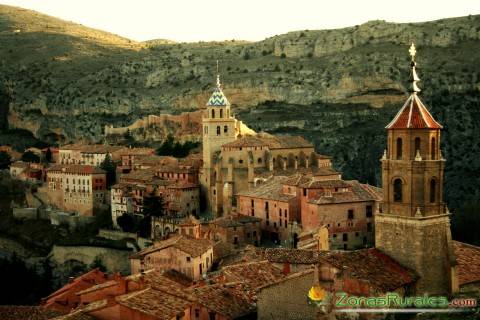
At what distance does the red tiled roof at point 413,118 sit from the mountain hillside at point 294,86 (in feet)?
115

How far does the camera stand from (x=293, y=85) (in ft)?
295

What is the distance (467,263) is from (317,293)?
6506mm

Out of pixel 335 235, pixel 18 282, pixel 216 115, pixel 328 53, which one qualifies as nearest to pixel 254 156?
pixel 216 115

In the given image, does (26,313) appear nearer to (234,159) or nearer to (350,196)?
(350,196)

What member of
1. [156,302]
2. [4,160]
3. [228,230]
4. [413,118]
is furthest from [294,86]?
[156,302]

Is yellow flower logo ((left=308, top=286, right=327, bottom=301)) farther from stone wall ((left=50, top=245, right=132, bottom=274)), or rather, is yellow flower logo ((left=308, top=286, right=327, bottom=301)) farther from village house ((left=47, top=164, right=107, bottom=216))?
village house ((left=47, top=164, right=107, bottom=216))

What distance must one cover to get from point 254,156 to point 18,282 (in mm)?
17238

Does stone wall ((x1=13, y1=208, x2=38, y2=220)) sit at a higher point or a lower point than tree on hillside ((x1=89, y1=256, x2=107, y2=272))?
higher

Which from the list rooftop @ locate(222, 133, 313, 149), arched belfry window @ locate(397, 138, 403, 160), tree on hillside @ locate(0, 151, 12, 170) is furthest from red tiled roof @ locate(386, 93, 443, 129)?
tree on hillside @ locate(0, 151, 12, 170)

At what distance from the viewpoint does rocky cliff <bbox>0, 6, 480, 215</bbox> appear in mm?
76875

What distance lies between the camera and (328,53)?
98938 mm

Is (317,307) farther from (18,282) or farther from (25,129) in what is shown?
(25,129)

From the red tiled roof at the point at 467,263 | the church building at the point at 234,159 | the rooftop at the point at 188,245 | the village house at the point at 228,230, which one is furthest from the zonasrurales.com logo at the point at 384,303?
the church building at the point at 234,159

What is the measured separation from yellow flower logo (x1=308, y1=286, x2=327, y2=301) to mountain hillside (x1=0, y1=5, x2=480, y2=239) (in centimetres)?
3798
